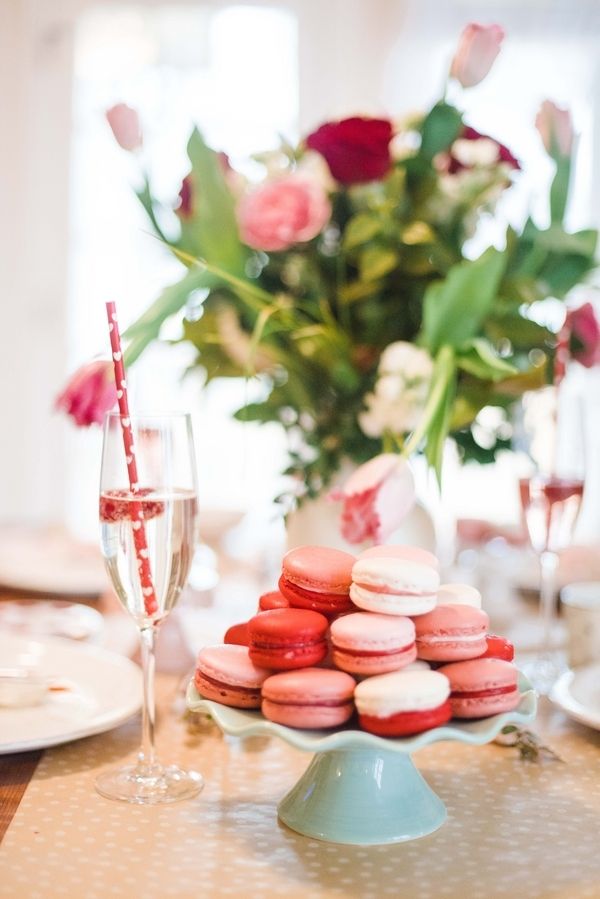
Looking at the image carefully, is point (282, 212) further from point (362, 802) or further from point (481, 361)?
point (362, 802)

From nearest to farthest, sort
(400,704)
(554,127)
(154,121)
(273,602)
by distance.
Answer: (400,704) < (273,602) < (554,127) < (154,121)

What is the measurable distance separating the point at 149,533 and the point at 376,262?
0.55m

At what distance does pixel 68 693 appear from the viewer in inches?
38.5

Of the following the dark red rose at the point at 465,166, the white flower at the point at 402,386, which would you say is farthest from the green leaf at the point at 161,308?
the dark red rose at the point at 465,166

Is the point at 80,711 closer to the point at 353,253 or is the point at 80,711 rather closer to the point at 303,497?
the point at 303,497

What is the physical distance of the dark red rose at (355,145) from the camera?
119cm

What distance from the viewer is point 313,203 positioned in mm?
1200

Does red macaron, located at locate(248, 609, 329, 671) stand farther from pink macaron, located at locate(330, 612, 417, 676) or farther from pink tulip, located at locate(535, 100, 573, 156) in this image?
pink tulip, located at locate(535, 100, 573, 156)

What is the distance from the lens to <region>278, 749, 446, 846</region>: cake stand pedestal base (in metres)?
0.72

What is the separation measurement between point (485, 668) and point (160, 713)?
1.34ft

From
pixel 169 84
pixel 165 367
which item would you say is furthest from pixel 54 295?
pixel 169 84

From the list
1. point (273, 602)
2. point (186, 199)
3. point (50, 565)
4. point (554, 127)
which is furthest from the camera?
point (50, 565)

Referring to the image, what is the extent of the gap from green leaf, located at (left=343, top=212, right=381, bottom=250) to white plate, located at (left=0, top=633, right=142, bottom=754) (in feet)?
1.75

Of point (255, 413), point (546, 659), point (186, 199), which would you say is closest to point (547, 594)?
point (546, 659)
